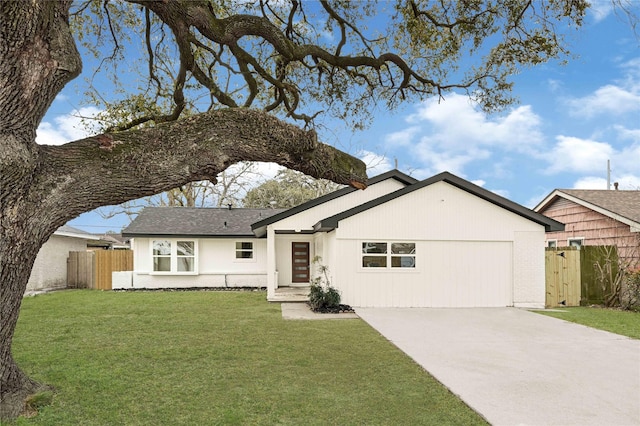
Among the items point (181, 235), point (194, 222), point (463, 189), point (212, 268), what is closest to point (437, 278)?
point (463, 189)

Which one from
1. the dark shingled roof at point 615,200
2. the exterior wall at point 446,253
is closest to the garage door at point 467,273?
the exterior wall at point 446,253

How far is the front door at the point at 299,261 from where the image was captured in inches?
787

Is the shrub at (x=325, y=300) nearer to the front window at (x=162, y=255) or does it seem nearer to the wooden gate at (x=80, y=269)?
the front window at (x=162, y=255)

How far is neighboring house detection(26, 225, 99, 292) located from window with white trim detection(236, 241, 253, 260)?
312 inches

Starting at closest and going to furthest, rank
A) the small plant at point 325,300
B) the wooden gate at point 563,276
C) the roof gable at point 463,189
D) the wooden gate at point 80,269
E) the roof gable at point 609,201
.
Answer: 1. the small plant at point 325,300
2. the roof gable at point 463,189
3. the wooden gate at point 563,276
4. the roof gable at point 609,201
5. the wooden gate at point 80,269

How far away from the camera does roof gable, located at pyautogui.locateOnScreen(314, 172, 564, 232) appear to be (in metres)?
13.5

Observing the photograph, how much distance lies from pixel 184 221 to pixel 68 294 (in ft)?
18.1

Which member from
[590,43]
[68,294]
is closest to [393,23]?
[590,43]

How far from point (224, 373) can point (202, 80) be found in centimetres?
616

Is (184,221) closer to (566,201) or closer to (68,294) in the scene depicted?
(68,294)

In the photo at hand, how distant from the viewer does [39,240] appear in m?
4.44

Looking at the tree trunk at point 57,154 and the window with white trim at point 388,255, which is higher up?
the tree trunk at point 57,154

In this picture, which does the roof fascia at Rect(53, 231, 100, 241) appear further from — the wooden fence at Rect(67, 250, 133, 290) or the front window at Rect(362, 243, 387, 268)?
the front window at Rect(362, 243, 387, 268)

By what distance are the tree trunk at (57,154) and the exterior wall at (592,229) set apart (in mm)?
15267
